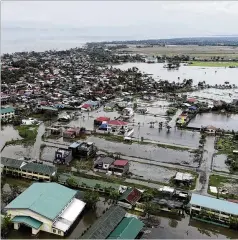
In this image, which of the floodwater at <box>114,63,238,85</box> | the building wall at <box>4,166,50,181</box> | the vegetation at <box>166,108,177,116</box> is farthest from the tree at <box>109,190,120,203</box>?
the floodwater at <box>114,63,238,85</box>

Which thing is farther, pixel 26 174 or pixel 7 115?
pixel 7 115

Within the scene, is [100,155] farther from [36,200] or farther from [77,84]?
[77,84]

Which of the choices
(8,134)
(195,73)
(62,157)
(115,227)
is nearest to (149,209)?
(115,227)

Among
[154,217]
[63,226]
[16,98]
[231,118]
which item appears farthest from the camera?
[16,98]

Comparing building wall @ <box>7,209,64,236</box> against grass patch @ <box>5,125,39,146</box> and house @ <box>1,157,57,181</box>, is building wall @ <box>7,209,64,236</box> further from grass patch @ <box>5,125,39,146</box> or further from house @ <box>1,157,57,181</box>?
grass patch @ <box>5,125,39,146</box>

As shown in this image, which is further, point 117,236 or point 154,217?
point 154,217

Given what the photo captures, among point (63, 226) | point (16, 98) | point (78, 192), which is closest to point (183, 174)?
point (78, 192)

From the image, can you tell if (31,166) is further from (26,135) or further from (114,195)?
(26,135)
